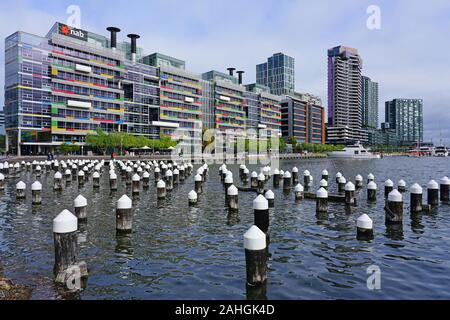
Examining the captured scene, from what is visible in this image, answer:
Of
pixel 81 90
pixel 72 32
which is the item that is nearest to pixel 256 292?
pixel 81 90

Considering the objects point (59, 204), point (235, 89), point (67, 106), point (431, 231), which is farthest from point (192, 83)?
point (431, 231)

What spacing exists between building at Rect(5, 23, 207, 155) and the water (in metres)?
78.9

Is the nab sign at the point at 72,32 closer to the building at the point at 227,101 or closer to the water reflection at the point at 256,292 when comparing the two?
the building at the point at 227,101

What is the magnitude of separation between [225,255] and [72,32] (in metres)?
105

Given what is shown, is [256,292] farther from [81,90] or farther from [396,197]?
[81,90]

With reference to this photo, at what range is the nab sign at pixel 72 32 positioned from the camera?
95.5 m

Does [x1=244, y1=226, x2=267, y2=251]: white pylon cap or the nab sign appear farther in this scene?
the nab sign

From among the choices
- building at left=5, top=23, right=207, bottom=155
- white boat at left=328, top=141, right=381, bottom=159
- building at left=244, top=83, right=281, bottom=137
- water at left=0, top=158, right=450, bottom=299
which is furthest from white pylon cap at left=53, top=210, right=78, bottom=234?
building at left=244, top=83, right=281, bottom=137

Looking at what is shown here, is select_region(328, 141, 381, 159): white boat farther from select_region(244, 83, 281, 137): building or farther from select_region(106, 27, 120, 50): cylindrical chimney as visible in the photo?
select_region(106, 27, 120, 50): cylindrical chimney

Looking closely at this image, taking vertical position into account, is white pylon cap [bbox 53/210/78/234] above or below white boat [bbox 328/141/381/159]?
below

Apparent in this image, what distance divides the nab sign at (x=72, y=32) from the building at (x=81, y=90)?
0.18 meters

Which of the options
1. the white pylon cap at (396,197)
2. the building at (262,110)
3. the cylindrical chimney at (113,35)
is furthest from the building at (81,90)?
the white pylon cap at (396,197)

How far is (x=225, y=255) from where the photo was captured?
40.5 feet

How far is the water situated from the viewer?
30.7 feet
